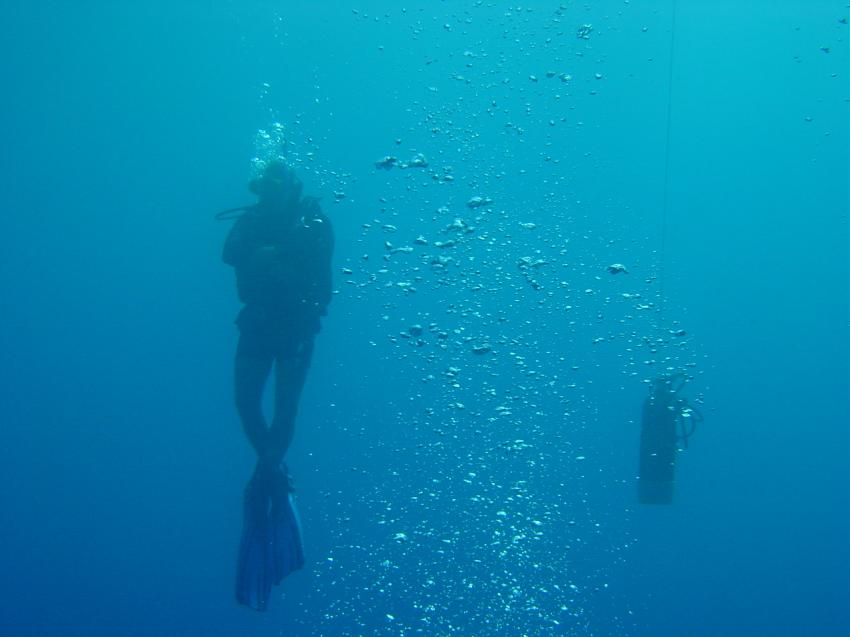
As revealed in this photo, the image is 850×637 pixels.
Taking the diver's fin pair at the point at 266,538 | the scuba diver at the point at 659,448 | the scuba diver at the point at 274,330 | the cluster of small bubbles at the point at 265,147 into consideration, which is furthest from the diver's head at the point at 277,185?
the scuba diver at the point at 659,448

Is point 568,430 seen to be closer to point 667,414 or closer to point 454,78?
point 454,78

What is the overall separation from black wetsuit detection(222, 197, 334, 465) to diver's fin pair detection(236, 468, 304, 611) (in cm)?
23

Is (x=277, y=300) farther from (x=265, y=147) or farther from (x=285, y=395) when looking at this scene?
(x=265, y=147)

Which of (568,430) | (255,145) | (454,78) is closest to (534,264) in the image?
(454,78)

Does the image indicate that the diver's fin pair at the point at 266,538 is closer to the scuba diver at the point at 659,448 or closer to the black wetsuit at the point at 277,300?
the black wetsuit at the point at 277,300

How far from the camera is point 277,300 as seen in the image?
4.50 metres

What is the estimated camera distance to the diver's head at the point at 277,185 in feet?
14.3

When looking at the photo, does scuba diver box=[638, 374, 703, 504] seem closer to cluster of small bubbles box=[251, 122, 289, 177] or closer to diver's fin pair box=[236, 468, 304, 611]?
diver's fin pair box=[236, 468, 304, 611]

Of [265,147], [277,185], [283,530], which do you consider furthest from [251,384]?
[265,147]

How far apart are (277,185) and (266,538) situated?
99.1 inches

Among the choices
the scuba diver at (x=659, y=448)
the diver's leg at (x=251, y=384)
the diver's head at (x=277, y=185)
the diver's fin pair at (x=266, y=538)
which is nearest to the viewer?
the diver's head at (x=277, y=185)

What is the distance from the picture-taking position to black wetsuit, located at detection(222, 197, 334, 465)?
4.43 metres

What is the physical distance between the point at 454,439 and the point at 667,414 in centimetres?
2589

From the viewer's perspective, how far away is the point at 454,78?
1278 cm
